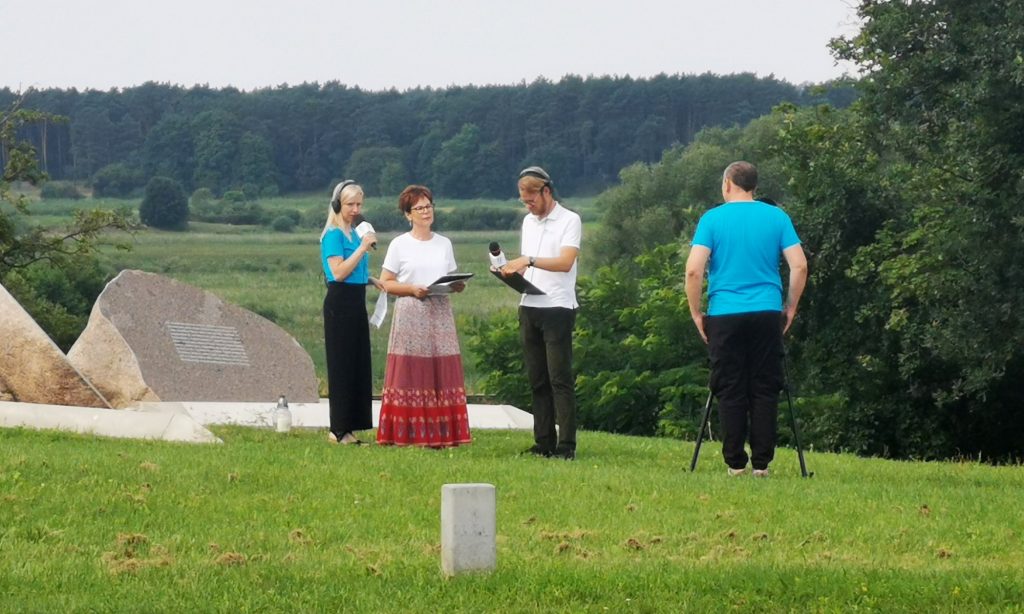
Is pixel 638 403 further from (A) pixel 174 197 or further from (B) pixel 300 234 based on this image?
(B) pixel 300 234

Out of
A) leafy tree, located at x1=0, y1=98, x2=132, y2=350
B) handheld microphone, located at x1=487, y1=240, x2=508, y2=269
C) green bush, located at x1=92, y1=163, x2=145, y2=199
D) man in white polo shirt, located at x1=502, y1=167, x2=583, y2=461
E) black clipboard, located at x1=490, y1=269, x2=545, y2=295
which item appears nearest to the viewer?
handheld microphone, located at x1=487, y1=240, x2=508, y2=269

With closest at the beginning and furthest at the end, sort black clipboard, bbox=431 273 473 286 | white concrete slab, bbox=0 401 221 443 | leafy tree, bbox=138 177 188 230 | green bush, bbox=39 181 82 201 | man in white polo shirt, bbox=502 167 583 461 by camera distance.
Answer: man in white polo shirt, bbox=502 167 583 461, black clipboard, bbox=431 273 473 286, white concrete slab, bbox=0 401 221 443, green bush, bbox=39 181 82 201, leafy tree, bbox=138 177 188 230

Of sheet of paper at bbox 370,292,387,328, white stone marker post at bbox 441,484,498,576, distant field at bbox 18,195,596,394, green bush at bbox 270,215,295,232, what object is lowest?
distant field at bbox 18,195,596,394

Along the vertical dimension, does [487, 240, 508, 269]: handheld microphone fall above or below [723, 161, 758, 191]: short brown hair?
below

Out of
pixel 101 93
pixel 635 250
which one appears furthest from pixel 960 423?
pixel 101 93

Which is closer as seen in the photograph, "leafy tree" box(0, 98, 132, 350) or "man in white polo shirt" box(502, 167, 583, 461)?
"man in white polo shirt" box(502, 167, 583, 461)

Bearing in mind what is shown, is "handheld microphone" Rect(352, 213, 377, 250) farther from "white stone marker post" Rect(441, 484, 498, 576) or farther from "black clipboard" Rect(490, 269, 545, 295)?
"white stone marker post" Rect(441, 484, 498, 576)

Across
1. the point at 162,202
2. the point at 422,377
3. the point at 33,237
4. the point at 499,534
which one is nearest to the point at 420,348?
the point at 422,377

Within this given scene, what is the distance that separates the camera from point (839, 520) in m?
9.69

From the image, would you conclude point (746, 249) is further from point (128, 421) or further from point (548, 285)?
point (128, 421)

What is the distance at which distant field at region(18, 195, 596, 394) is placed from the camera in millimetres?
81500

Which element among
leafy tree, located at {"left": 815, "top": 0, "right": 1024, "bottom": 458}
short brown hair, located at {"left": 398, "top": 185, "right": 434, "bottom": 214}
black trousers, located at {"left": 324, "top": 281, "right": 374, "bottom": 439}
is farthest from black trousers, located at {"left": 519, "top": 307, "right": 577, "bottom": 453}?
leafy tree, located at {"left": 815, "top": 0, "right": 1024, "bottom": 458}

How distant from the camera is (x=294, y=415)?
17.8 meters

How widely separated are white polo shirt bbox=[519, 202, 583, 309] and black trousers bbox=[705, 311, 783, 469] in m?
1.51
